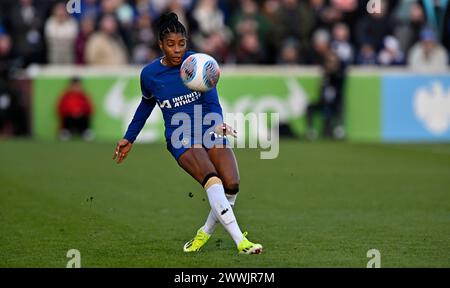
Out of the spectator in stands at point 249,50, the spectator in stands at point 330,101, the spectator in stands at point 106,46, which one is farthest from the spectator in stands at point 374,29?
the spectator in stands at point 106,46

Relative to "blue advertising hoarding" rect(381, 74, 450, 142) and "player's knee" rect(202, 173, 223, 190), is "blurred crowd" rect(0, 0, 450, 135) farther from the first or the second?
"player's knee" rect(202, 173, 223, 190)

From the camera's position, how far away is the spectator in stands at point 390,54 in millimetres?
24484

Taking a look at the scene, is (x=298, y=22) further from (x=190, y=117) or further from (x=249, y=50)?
(x=190, y=117)

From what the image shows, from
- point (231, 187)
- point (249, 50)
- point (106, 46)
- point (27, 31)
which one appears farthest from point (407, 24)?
point (231, 187)

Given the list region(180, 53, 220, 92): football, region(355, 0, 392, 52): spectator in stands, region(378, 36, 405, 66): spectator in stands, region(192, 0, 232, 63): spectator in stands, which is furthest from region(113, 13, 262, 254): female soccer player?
region(355, 0, 392, 52): spectator in stands

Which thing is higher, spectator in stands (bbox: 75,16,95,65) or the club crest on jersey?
spectator in stands (bbox: 75,16,95,65)

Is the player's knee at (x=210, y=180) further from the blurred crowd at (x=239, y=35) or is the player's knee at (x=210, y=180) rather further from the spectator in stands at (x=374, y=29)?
the spectator in stands at (x=374, y=29)

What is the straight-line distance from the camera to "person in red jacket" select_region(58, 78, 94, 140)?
23.8m

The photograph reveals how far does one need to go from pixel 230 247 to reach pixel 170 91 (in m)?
1.61

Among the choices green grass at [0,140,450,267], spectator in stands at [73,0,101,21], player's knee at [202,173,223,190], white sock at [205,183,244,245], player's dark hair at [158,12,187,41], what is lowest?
green grass at [0,140,450,267]

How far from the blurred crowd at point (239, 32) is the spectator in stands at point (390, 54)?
2cm

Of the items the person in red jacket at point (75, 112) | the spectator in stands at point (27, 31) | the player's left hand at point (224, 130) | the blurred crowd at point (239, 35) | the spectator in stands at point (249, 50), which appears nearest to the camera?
the player's left hand at point (224, 130)

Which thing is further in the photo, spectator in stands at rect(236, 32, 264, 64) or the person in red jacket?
spectator in stands at rect(236, 32, 264, 64)

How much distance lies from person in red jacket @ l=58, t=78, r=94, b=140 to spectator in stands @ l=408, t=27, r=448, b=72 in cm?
757
